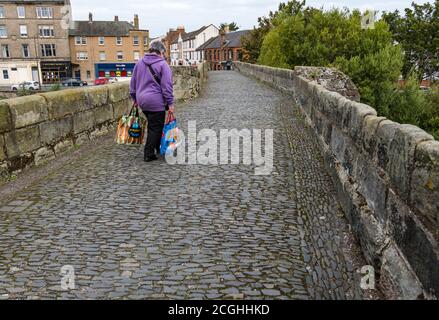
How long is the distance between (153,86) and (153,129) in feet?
2.27

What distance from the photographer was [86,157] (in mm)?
7164

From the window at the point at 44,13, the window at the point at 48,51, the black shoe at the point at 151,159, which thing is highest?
the window at the point at 44,13

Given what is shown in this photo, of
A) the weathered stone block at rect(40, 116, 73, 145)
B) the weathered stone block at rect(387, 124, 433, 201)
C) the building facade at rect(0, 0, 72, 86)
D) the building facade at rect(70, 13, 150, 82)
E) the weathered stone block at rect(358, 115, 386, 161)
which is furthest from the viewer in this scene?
the building facade at rect(70, 13, 150, 82)

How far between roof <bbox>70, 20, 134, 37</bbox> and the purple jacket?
214 feet

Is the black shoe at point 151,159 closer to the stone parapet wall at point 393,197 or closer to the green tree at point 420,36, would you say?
the stone parapet wall at point 393,197

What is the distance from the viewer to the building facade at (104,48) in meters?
65.8

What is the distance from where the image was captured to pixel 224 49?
7644 cm

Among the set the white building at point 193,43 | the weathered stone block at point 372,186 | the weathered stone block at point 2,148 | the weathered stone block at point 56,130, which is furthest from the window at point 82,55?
the weathered stone block at point 372,186

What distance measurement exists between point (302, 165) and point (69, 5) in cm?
6793

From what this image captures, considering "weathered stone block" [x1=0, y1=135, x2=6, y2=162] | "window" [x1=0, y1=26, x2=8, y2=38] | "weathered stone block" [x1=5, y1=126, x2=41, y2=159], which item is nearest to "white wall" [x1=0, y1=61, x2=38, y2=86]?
"window" [x1=0, y1=26, x2=8, y2=38]

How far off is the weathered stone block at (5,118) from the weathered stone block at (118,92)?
148 inches

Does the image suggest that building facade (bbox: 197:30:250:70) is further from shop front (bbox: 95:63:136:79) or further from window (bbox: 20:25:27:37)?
window (bbox: 20:25:27:37)

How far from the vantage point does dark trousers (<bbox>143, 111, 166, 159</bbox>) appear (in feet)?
22.2

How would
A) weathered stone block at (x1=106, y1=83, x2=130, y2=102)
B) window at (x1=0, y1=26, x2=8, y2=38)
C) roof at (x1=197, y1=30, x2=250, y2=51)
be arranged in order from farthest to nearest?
roof at (x1=197, y1=30, x2=250, y2=51), window at (x1=0, y1=26, x2=8, y2=38), weathered stone block at (x1=106, y1=83, x2=130, y2=102)
